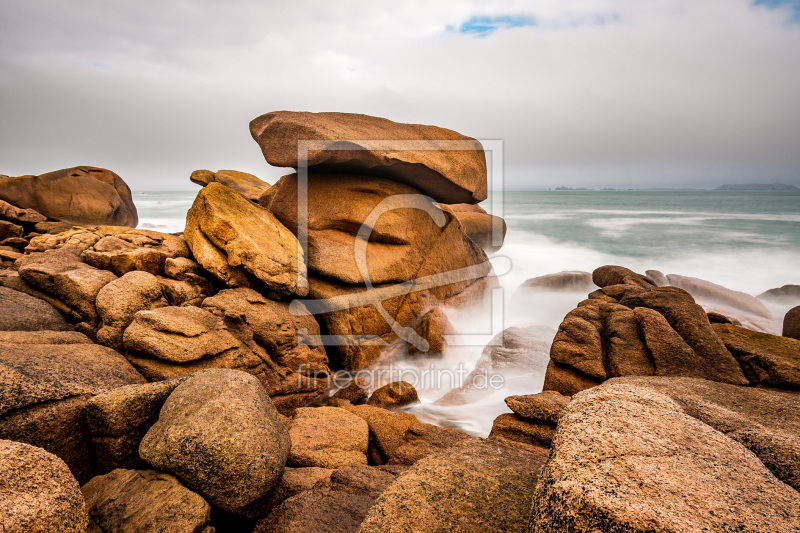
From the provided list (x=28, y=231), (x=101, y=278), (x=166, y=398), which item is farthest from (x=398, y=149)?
(x=28, y=231)

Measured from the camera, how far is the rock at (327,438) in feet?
12.8

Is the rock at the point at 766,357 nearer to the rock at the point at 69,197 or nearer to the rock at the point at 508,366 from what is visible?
the rock at the point at 508,366

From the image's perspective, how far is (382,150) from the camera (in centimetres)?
733

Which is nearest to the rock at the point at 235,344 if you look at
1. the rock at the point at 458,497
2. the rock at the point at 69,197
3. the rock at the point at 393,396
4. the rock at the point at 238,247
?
the rock at the point at 238,247

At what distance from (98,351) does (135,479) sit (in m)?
1.82

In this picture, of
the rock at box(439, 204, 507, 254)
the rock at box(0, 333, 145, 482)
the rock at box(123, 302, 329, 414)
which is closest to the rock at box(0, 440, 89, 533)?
the rock at box(0, 333, 145, 482)

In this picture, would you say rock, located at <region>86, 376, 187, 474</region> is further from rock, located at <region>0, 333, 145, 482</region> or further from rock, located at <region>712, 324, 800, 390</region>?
rock, located at <region>712, 324, 800, 390</region>

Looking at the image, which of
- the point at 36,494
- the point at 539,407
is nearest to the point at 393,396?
the point at 539,407

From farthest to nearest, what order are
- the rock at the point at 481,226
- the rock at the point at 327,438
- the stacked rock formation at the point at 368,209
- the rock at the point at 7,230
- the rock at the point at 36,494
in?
the rock at the point at 481,226
the rock at the point at 7,230
the stacked rock formation at the point at 368,209
the rock at the point at 327,438
the rock at the point at 36,494

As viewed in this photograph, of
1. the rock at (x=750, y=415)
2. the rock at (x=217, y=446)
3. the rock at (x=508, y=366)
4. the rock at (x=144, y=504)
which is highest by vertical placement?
the rock at (x=750, y=415)

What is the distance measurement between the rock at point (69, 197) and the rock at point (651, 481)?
48.7 feet

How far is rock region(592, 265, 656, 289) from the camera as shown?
8.78 meters

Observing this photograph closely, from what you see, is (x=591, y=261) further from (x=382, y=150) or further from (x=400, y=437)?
(x=400, y=437)

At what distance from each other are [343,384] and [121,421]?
382cm
